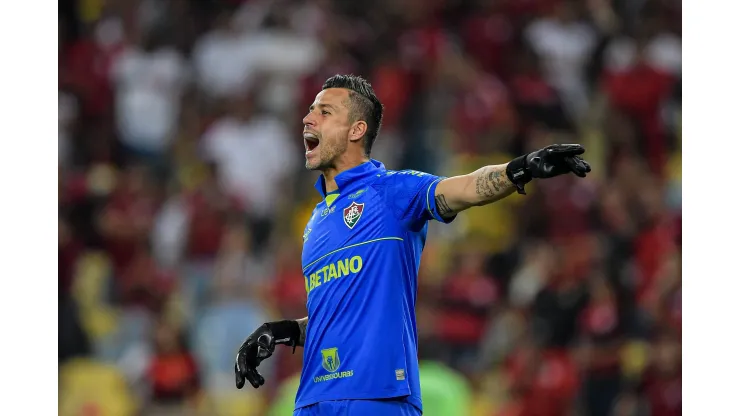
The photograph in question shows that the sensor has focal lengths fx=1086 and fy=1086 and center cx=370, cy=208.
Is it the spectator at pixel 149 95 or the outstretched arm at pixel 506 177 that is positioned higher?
the spectator at pixel 149 95

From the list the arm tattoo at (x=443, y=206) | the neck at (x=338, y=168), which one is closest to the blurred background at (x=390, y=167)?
the neck at (x=338, y=168)

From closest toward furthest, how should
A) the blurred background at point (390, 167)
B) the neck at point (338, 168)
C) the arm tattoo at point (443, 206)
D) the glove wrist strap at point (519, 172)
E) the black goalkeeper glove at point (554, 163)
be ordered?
1. the black goalkeeper glove at point (554, 163)
2. the glove wrist strap at point (519, 172)
3. the arm tattoo at point (443, 206)
4. the neck at point (338, 168)
5. the blurred background at point (390, 167)

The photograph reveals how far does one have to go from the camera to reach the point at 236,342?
33.3 feet

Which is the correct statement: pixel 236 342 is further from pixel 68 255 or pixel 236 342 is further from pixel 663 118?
pixel 663 118

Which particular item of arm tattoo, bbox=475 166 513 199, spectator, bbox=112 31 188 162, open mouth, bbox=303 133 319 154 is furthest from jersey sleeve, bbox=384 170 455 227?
spectator, bbox=112 31 188 162

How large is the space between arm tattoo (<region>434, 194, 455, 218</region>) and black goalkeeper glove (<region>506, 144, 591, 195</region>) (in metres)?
0.44

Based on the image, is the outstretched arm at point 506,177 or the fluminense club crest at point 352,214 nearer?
the outstretched arm at point 506,177

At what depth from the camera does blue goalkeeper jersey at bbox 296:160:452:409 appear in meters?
4.88

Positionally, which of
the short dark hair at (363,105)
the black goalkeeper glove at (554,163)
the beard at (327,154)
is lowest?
the black goalkeeper glove at (554,163)

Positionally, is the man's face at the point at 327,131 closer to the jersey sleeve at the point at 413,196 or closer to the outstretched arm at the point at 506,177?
the jersey sleeve at the point at 413,196

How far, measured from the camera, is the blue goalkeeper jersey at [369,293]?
4.88m

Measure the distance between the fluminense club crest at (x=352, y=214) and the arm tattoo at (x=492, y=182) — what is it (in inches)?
27.3

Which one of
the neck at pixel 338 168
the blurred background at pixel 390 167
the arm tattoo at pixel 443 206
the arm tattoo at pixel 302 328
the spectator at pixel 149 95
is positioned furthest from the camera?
the spectator at pixel 149 95

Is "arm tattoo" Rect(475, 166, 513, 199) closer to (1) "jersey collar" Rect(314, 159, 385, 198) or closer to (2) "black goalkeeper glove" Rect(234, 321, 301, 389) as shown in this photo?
(1) "jersey collar" Rect(314, 159, 385, 198)
